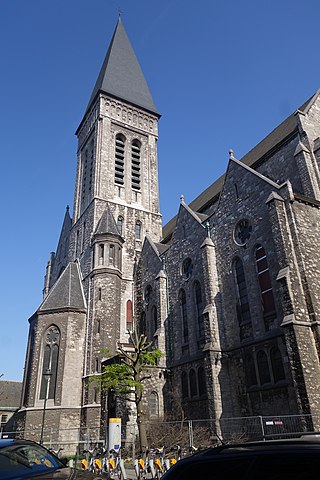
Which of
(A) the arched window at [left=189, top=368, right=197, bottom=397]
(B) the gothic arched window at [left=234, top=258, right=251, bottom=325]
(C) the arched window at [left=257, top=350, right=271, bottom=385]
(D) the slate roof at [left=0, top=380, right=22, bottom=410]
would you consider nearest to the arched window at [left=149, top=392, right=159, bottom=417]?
(A) the arched window at [left=189, top=368, right=197, bottom=397]

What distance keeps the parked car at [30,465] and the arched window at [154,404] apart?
708 inches

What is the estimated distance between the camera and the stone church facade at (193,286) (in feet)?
54.3

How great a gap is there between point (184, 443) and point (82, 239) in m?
21.5

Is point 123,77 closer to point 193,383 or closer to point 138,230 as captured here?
point 138,230

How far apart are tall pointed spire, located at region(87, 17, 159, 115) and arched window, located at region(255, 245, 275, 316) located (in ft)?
94.6

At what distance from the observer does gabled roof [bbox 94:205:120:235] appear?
31.5 m

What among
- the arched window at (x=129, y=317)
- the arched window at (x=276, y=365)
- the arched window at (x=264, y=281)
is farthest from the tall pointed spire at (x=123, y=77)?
the arched window at (x=276, y=365)

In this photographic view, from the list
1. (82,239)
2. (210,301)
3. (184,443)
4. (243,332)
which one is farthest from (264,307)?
(82,239)

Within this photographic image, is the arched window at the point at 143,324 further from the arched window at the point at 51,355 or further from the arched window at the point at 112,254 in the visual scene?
the arched window at the point at 51,355

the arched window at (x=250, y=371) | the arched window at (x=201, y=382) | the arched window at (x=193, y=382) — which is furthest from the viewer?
the arched window at (x=193, y=382)

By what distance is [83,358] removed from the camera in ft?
89.7

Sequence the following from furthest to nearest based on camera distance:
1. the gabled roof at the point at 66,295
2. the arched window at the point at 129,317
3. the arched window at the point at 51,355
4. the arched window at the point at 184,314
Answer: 1. the arched window at the point at 129,317
2. the gabled roof at the point at 66,295
3. the arched window at the point at 51,355
4. the arched window at the point at 184,314

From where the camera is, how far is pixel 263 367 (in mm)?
17188

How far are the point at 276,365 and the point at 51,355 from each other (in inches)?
667
